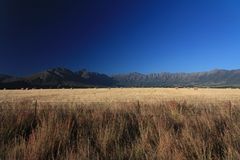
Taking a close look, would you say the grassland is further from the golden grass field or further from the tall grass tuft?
the golden grass field

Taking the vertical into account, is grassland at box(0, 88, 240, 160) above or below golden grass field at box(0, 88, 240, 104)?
below

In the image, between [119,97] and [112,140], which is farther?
[119,97]

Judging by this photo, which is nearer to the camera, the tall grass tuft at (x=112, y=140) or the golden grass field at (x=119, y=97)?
the tall grass tuft at (x=112, y=140)

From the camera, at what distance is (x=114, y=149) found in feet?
24.0

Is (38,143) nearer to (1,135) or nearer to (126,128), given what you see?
(1,135)

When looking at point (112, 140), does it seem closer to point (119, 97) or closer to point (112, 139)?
point (112, 139)

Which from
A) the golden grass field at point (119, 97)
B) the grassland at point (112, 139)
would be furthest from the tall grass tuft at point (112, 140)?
the golden grass field at point (119, 97)

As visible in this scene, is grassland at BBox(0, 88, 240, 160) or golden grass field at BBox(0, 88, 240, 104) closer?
grassland at BBox(0, 88, 240, 160)

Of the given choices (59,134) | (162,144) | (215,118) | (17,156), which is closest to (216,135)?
(162,144)

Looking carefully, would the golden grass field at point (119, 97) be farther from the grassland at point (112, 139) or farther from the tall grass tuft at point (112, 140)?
the tall grass tuft at point (112, 140)

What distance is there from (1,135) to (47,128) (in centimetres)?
97

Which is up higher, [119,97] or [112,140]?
[119,97]

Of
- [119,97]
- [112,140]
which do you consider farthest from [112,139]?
[119,97]

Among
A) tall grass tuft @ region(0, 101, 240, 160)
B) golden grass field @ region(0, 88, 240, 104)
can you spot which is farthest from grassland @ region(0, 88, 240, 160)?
golden grass field @ region(0, 88, 240, 104)
